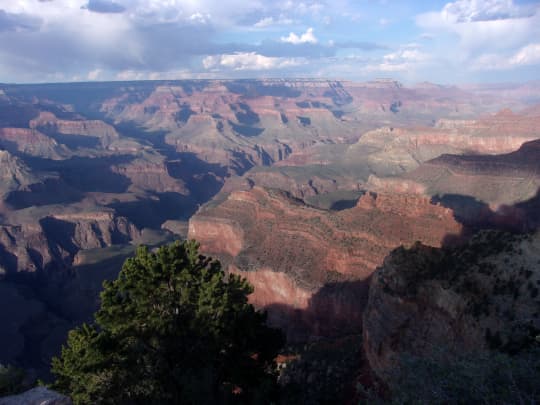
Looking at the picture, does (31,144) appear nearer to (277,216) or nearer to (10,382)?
(277,216)

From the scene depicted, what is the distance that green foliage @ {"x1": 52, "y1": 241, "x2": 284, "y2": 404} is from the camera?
680 inches

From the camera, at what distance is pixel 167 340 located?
18.9 meters

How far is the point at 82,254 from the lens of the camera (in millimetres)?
78500

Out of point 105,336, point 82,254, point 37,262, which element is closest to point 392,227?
point 105,336

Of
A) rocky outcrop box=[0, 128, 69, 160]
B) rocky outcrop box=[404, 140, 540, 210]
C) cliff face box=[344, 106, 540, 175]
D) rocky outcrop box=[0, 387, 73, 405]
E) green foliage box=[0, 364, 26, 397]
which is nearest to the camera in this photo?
rocky outcrop box=[0, 387, 73, 405]

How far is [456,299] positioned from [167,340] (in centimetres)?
1252

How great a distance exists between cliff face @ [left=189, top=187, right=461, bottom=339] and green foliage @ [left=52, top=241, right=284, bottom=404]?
1696 centimetres

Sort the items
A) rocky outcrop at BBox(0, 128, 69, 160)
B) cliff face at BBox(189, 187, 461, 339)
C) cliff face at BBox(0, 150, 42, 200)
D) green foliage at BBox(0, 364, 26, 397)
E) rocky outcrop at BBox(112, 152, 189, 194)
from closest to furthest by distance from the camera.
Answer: green foliage at BBox(0, 364, 26, 397) → cliff face at BBox(189, 187, 461, 339) → cliff face at BBox(0, 150, 42, 200) → rocky outcrop at BBox(112, 152, 189, 194) → rocky outcrop at BBox(0, 128, 69, 160)

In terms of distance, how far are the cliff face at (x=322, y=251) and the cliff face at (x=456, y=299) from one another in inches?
470

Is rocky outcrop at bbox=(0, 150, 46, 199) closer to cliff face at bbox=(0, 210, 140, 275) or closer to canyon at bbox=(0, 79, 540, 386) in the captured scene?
canyon at bbox=(0, 79, 540, 386)

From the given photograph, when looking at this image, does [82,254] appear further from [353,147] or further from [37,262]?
[353,147]

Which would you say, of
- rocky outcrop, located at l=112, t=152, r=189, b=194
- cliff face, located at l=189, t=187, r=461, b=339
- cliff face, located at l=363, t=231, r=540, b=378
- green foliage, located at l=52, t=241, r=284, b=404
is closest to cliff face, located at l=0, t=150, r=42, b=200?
rocky outcrop, located at l=112, t=152, r=189, b=194

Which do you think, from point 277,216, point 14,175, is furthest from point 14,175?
point 277,216

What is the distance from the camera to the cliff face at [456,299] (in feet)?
55.0
